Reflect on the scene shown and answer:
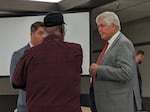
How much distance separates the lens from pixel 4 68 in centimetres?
498

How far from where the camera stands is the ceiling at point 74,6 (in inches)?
185

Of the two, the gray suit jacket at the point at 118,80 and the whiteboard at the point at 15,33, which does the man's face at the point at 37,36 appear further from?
the whiteboard at the point at 15,33

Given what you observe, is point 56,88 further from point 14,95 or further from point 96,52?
point 96,52

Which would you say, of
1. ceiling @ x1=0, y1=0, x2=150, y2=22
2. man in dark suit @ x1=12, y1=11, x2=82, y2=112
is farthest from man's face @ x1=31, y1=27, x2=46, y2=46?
ceiling @ x1=0, y1=0, x2=150, y2=22

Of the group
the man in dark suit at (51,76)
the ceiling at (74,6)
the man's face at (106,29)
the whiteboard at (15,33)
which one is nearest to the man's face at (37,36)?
the man's face at (106,29)

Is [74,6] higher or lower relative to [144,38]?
higher

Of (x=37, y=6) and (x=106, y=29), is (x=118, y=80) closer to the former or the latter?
(x=106, y=29)

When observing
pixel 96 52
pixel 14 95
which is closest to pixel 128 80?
pixel 14 95

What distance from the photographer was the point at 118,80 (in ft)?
7.45

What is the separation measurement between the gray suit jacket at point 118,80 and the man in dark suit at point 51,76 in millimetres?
388

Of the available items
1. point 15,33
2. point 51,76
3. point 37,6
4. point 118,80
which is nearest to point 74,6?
point 37,6

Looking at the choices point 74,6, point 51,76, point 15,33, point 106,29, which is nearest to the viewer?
point 51,76

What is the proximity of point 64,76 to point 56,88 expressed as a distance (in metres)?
0.08

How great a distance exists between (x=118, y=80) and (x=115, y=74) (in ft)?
0.19
